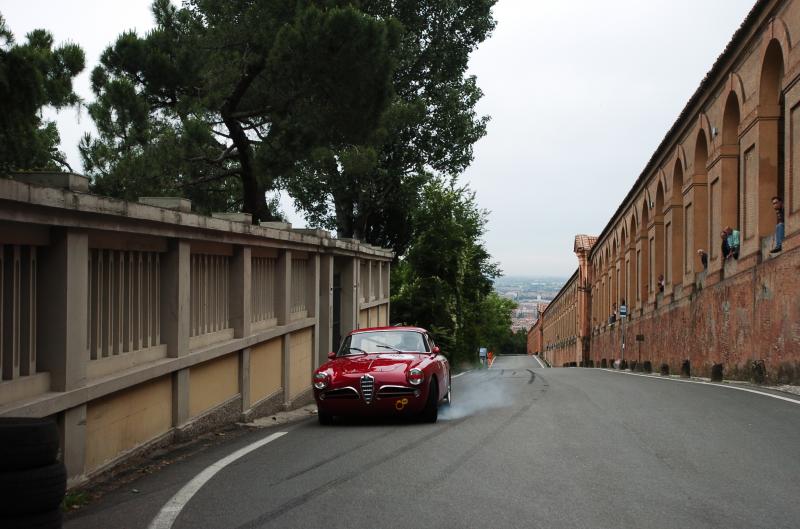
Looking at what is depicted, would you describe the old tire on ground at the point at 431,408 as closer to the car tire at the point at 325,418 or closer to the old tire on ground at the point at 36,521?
the car tire at the point at 325,418

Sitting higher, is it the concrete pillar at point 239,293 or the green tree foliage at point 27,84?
the green tree foliage at point 27,84

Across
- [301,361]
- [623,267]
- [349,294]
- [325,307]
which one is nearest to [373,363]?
[301,361]

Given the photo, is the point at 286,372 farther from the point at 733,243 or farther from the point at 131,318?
the point at 733,243

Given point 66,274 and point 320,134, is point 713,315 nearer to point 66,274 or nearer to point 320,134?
point 320,134

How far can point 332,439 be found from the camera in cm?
977

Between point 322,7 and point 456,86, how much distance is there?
1626 centimetres

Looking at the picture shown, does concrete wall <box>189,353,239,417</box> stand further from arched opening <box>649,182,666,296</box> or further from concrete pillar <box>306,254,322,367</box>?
arched opening <box>649,182,666,296</box>

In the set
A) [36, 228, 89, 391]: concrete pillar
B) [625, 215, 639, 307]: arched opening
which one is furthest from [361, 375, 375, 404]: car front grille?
[625, 215, 639, 307]: arched opening

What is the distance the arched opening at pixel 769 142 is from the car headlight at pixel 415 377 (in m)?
14.1

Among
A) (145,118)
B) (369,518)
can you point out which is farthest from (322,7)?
(369,518)

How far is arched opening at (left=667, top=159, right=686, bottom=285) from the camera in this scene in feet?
117

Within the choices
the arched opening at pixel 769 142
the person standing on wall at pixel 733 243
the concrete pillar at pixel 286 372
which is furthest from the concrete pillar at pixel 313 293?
the person standing on wall at pixel 733 243

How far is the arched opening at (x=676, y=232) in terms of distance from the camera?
35781 mm

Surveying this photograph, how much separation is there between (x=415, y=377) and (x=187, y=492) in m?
5.24
